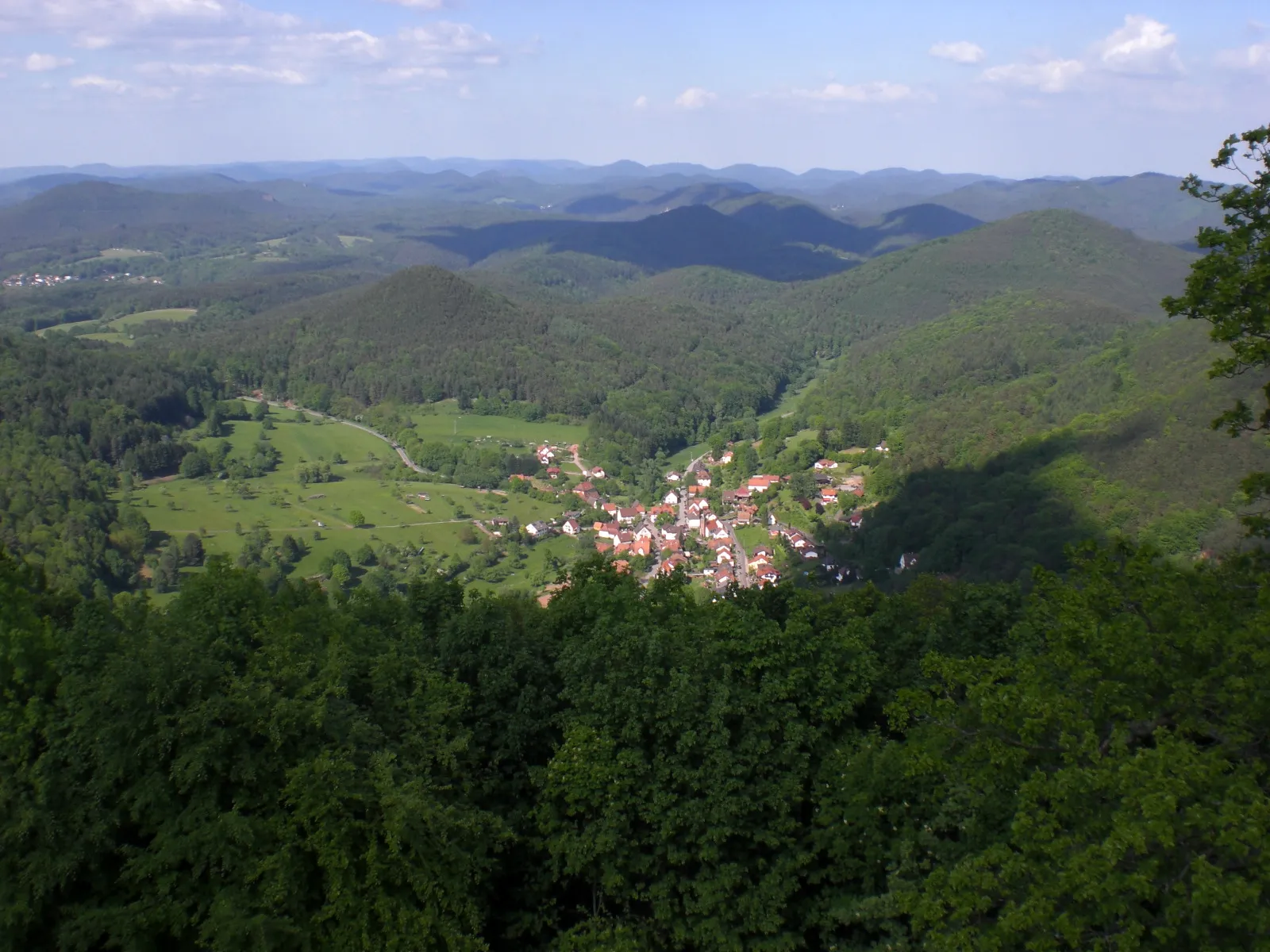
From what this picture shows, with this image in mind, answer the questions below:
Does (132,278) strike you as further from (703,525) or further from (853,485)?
(853,485)

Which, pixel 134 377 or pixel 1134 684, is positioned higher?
pixel 1134 684

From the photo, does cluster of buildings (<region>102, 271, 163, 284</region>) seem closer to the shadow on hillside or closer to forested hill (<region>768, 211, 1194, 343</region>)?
forested hill (<region>768, 211, 1194, 343</region>)

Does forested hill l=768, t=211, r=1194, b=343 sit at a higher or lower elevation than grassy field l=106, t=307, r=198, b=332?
higher

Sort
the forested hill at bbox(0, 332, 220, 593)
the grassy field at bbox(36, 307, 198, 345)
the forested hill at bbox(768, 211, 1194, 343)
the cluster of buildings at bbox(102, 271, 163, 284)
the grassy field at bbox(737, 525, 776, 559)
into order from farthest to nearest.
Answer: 1. the cluster of buildings at bbox(102, 271, 163, 284)
2. the forested hill at bbox(768, 211, 1194, 343)
3. the grassy field at bbox(36, 307, 198, 345)
4. the grassy field at bbox(737, 525, 776, 559)
5. the forested hill at bbox(0, 332, 220, 593)

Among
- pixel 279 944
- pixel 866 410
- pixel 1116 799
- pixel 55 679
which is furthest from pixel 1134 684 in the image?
pixel 866 410

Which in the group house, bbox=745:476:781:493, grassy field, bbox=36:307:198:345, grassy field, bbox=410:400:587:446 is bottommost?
grassy field, bbox=410:400:587:446

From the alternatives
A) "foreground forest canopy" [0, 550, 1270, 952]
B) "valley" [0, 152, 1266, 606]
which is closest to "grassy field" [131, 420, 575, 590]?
"valley" [0, 152, 1266, 606]

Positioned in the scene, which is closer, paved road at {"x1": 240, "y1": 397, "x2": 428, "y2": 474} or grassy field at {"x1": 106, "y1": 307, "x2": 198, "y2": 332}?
paved road at {"x1": 240, "y1": 397, "x2": 428, "y2": 474}

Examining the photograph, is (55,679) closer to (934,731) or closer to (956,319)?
→ (934,731)
